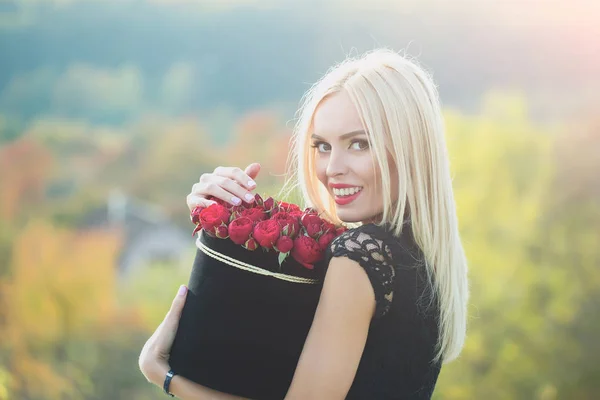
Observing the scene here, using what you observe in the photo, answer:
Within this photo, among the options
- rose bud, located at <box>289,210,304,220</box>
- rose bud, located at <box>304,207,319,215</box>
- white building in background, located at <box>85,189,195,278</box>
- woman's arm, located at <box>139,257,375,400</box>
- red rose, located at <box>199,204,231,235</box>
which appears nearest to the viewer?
woman's arm, located at <box>139,257,375,400</box>

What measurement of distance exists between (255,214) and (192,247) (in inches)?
279

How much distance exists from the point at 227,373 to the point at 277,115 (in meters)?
7.50

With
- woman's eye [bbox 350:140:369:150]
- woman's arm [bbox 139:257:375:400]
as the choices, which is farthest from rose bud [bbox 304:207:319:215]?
woman's arm [bbox 139:257:375:400]

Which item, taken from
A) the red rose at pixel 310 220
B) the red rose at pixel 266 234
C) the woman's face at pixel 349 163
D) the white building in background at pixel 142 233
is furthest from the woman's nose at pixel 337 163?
the white building in background at pixel 142 233

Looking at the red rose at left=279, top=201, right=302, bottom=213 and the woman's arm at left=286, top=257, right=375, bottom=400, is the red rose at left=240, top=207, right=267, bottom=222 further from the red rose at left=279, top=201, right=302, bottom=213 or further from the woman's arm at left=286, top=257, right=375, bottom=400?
the woman's arm at left=286, top=257, right=375, bottom=400

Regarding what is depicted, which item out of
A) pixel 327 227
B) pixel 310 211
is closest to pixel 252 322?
pixel 327 227

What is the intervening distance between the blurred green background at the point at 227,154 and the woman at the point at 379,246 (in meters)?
6.60

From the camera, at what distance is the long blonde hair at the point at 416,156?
1.59m

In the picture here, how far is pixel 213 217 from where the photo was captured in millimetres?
1573

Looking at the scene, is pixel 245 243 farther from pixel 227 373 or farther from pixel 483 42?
pixel 483 42

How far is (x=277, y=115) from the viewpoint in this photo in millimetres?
8930

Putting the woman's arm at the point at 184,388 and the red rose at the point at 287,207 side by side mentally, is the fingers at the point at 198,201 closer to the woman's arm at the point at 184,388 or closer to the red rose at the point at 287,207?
the red rose at the point at 287,207

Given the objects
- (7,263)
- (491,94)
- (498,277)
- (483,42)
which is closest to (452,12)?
(483,42)

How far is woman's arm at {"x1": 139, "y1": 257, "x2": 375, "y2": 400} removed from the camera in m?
1.46
